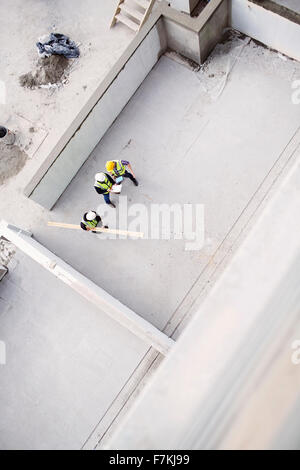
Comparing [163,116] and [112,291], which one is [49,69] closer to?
[163,116]

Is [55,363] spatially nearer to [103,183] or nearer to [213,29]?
[103,183]

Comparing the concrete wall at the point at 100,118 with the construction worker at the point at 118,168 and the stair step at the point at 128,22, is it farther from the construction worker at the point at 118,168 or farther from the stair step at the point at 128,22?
the construction worker at the point at 118,168

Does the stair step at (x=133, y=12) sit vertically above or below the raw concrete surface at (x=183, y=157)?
above

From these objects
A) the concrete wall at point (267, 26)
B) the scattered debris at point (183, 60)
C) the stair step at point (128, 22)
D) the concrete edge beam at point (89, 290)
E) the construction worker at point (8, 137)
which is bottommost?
the concrete edge beam at point (89, 290)

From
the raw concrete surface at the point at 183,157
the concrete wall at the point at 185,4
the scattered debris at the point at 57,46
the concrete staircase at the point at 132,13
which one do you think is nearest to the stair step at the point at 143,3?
the concrete staircase at the point at 132,13

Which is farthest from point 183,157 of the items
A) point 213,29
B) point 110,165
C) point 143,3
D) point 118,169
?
point 143,3

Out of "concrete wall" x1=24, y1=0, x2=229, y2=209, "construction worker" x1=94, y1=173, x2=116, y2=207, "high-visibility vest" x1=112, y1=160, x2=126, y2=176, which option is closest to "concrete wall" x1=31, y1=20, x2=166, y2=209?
"concrete wall" x1=24, y1=0, x2=229, y2=209
